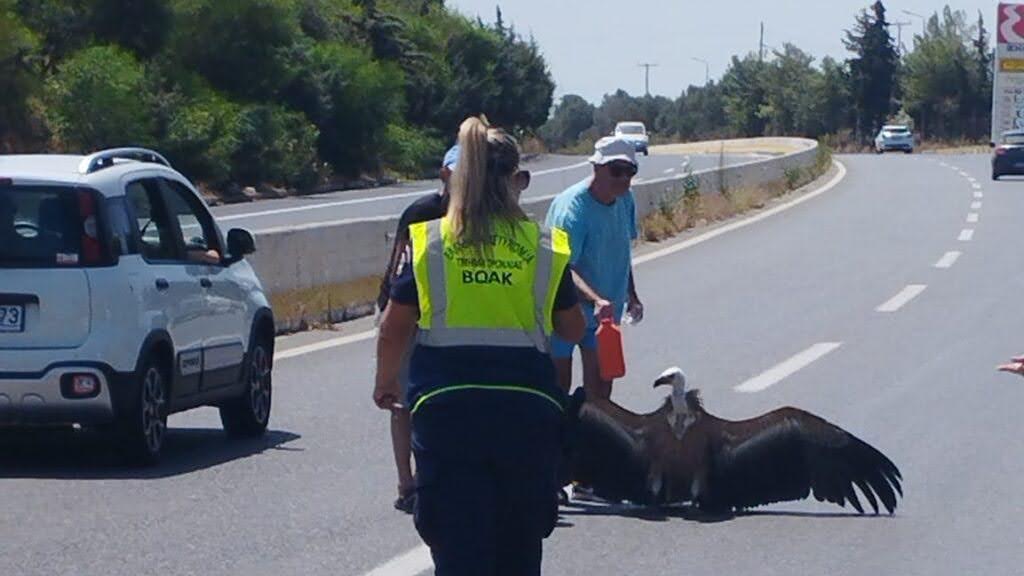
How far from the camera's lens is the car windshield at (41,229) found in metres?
9.88

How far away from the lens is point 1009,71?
7900 cm

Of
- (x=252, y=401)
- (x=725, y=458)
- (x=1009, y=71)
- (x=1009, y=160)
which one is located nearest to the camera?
(x=725, y=458)

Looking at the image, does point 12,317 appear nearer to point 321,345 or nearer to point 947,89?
point 321,345

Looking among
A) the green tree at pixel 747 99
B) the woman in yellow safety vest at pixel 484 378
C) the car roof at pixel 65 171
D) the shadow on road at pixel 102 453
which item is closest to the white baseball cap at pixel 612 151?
the car roof at pixel 65 171

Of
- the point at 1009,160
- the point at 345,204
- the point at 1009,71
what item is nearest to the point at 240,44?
the point at 345,204

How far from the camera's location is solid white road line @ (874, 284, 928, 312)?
63.2 feet

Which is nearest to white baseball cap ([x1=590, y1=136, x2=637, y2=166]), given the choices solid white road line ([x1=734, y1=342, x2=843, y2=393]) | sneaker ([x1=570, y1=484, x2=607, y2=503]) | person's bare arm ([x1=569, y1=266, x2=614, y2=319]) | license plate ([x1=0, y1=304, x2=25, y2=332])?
person's bare arm ([x1=569, y1=266, x2=614, y2=319])

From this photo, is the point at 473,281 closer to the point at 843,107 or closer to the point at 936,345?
the point at 936,345

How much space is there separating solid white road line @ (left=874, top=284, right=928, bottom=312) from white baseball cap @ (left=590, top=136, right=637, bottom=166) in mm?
10480

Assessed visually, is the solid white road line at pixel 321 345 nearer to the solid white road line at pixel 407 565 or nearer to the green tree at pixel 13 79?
the solid white road line at pixel 407 565

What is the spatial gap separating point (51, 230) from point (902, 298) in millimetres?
12148

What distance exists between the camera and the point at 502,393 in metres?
4.95

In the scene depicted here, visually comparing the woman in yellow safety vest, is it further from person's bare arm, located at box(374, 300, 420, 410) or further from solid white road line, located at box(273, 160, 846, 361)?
solid white road line, located at box(273, 160, 846, 361)

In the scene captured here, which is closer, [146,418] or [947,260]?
[146,418]
